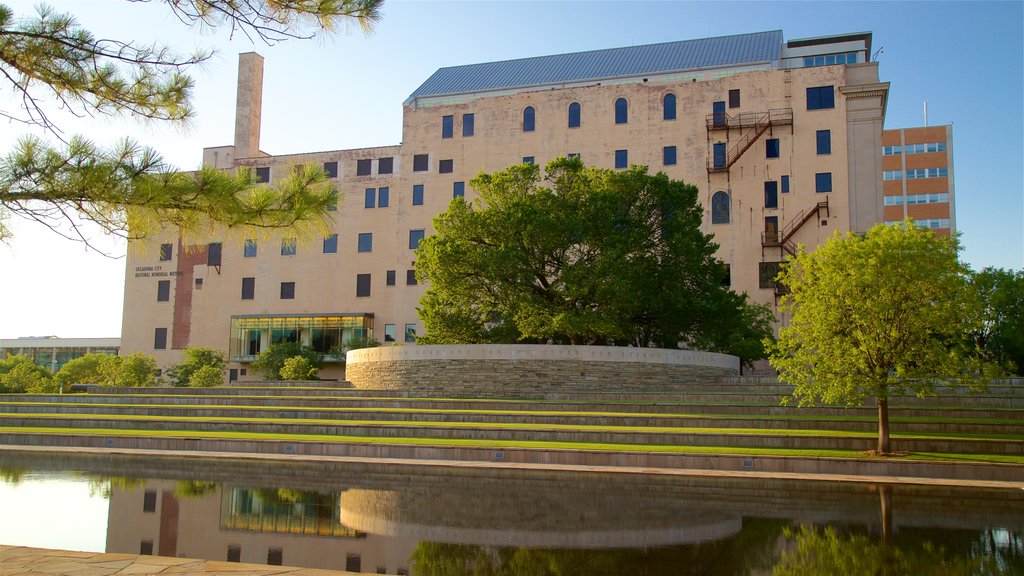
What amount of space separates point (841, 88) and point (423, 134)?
86.9 feet

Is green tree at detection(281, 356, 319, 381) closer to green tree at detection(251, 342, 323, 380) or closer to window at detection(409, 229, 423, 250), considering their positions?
green tree at detection(251, 342, 323, 380)

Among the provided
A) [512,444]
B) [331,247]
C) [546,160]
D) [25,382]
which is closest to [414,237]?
[331,247]

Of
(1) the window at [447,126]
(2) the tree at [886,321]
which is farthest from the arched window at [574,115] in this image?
(2) the tree at [886,321]

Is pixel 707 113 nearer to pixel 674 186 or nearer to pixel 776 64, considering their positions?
pixel 776 64

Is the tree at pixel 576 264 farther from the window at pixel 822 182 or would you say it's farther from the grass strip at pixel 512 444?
the window at pixel 822 182

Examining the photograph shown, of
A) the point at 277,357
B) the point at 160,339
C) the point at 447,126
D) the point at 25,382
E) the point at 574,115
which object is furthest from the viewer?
the point at 160,339

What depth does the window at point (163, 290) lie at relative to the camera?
59156 mm

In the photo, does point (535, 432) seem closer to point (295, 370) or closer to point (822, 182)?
point (295, 370)

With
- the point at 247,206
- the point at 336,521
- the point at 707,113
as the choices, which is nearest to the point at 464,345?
the point at 336,521

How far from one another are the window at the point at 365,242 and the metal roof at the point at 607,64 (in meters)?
11.8

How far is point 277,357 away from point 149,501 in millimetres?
36557

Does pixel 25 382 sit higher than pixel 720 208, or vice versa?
pixel 720 208

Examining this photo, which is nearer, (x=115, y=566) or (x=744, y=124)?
(x=115, y=566)

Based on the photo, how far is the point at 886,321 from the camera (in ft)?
68.9
